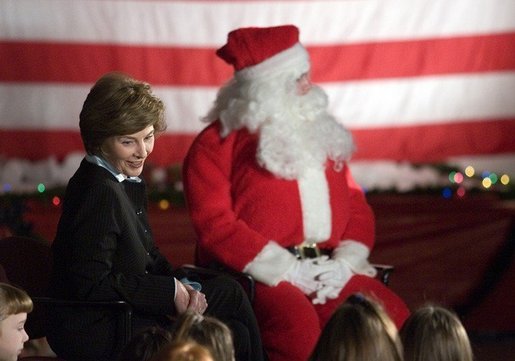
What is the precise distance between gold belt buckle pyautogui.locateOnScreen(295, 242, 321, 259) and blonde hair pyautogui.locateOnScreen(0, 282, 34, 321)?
5.34ft

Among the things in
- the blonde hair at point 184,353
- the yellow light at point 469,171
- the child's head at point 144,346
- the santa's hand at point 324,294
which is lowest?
the santa's hand at point 324,294

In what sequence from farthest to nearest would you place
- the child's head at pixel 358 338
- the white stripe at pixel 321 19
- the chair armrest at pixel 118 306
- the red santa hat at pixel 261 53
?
1. the white stripe at pixel 321 19
2. the red santa hat at pixel 261 53
3. the chair armrest at pixel 118 306
4. the child's head at pixel 358 338

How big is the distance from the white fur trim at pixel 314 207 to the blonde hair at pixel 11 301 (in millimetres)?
1660

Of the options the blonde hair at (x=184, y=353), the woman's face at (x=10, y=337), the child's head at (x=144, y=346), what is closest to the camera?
the blonde hair at (x=184, y=353)

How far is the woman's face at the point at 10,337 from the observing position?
3.29 metres

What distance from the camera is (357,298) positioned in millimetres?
3119

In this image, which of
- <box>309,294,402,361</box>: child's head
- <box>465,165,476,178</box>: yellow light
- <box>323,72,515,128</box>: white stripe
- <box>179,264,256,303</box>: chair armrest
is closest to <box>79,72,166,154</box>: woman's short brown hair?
<box>179,264,256,303</box>: chair armrest

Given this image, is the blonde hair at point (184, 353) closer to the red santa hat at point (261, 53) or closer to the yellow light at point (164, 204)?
the red santa hat at point (261, 53)

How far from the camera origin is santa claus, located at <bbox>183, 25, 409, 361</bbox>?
4.61 meters

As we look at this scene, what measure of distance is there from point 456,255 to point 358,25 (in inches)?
56.6

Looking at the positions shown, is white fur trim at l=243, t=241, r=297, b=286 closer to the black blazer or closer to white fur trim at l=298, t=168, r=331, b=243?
white fur trim at l=298, t=168, r=331, b=243

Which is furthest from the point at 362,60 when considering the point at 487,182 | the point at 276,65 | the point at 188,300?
the point at 188,300

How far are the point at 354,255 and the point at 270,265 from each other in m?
0.39

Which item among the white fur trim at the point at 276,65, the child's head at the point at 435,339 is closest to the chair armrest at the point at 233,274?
the white fur trim at the point at 276,65
